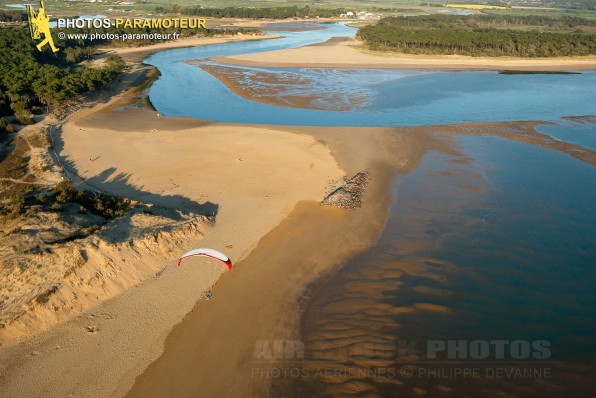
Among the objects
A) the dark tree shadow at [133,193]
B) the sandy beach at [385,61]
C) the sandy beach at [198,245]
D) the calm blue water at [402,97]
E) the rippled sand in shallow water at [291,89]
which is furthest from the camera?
the sandy beach at [385,61]

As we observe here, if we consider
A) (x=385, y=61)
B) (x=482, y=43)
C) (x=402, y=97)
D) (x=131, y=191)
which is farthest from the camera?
(x=482, y=43)

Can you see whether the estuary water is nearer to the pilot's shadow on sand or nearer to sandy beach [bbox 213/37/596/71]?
the pilot's shadow on sand

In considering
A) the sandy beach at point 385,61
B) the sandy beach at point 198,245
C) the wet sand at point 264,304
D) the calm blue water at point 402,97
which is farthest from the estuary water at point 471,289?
the sandy beach at point 385,61

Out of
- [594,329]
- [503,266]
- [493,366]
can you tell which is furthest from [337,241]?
[594,329]

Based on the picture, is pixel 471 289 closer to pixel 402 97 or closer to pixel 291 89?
pixel 402 97

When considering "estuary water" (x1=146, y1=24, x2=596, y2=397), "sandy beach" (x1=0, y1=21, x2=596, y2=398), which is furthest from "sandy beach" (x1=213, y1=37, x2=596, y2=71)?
"estuary water" (x1=146, y1=24, x2=596, y2=397)

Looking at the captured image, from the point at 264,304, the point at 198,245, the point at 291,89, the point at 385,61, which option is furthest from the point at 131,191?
the point at 385,61

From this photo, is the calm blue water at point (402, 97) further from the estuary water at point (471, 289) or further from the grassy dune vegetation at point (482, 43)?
the grassy dune vegetation at point (482, 43)

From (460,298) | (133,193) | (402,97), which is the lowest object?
(460,298)
